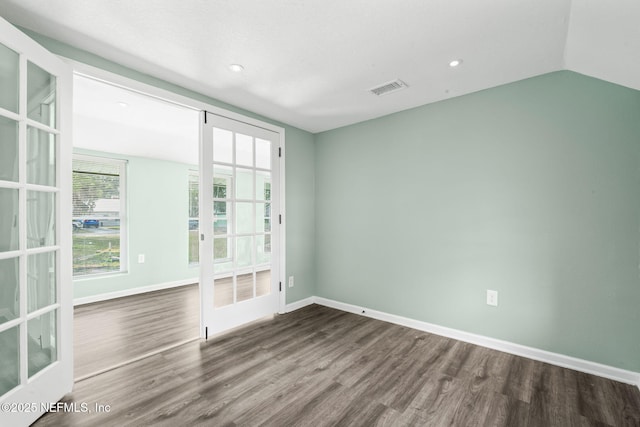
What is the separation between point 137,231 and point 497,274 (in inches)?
192

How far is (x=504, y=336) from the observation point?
2.49 metres

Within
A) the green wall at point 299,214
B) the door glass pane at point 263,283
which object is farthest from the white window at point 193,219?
the door glass pane at point 263,283

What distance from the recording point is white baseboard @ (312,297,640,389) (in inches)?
80.8

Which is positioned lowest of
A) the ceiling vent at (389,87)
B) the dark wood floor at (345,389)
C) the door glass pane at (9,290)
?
the dark wood floor at (345,389)

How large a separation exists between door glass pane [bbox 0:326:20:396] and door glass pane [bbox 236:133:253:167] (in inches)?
80.3

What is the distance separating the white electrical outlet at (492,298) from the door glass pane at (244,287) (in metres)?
2.35

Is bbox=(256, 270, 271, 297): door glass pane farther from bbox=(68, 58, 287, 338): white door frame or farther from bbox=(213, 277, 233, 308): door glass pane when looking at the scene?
bbox=(213, 277, 233, 308): door glass pane

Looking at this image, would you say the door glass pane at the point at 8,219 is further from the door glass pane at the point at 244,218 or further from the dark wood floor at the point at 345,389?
the door glass pane at the point at 244,218

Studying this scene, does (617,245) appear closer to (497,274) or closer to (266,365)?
(497,274)

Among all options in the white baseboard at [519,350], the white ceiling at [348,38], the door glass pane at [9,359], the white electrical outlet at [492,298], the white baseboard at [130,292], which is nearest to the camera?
the door glass pane at [9,359]

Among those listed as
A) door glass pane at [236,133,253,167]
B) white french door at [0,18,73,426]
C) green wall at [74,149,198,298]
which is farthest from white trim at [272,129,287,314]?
green wall at [74,149,198,298]

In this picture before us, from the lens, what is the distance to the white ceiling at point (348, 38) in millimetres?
1582

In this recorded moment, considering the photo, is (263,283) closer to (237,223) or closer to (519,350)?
(237,223)

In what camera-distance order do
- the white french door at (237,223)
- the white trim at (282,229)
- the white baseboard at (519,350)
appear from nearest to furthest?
the white baseboard at (519,350) < the white french door at (237,223) < the white trim at (282,229)
